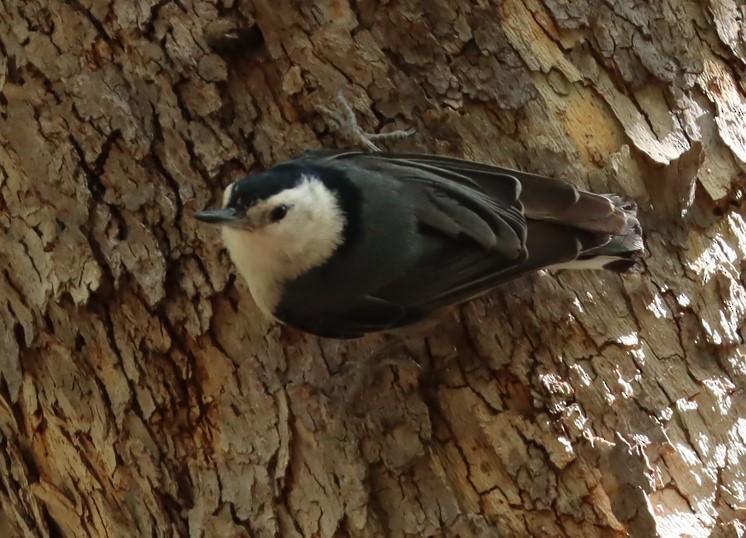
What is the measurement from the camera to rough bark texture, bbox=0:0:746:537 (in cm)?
179

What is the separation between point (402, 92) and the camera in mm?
1945

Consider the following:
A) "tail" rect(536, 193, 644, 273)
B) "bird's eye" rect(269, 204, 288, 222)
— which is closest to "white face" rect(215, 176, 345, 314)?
"bird's eye" rect(269, 204, 288, 222)

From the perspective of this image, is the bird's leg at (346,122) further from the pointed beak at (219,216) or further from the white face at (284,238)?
the pointed beak at (219,216)

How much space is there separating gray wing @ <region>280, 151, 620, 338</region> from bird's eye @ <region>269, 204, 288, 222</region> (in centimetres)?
22

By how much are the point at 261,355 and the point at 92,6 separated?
3.12 ft

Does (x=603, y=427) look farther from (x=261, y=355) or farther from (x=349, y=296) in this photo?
(x=261, y=355)

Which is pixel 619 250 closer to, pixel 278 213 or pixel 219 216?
→ pixel 278 213

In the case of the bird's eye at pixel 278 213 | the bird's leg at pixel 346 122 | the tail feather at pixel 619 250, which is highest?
the bird's leg at pixel 346 122

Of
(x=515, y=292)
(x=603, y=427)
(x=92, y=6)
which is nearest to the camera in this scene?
(x=603, y=427)

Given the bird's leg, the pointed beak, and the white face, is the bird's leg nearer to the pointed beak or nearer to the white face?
the white face

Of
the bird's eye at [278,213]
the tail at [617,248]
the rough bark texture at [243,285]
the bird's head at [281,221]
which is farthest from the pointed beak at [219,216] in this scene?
the tail at [617,248]

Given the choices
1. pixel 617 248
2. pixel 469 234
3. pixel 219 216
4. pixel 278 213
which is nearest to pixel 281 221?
pixel 278 213

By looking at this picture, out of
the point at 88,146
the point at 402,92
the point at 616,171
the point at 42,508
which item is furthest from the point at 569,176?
the point at 42,508

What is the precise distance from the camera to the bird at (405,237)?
1850mm
